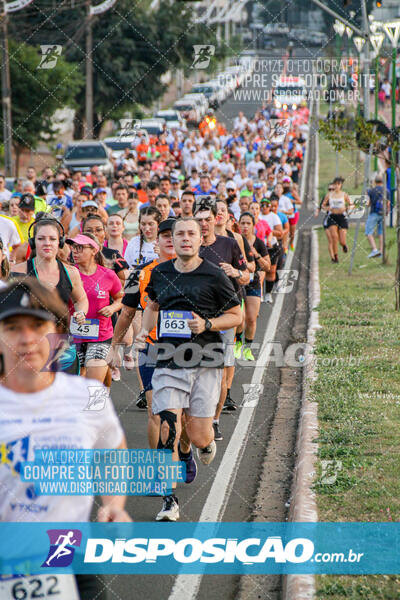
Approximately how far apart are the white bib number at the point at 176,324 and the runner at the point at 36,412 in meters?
3.00

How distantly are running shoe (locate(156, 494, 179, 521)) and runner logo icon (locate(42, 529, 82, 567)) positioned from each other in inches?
113

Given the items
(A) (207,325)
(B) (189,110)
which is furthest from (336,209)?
(B) (189,110)

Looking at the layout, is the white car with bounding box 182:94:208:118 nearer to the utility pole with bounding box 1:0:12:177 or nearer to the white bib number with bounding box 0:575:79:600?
the utility pole with bounding box 1:0:12:177

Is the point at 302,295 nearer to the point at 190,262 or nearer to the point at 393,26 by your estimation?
the point at 393,26

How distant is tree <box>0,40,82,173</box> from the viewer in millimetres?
38938

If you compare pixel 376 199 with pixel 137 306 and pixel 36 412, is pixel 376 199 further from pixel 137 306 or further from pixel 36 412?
pixel 36 412

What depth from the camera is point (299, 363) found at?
44.3ft

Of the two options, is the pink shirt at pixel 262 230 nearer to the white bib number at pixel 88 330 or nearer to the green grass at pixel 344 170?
the white bib number at pixel 88 330

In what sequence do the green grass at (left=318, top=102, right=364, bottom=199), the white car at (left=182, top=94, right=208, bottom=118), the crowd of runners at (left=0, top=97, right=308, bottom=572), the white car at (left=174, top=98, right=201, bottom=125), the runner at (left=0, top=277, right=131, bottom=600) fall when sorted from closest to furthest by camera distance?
1. the runner at (left=0, top=277, right=131, bottom=600)
2. the crowd of runners at (left=0, top=97, right=308, bottom=572)
3. the green grass at (left=318, top=102, right=364, bottom=199)
4. the white car at (left=174, top=98, right=201, bottom=125)
5. the white car at (left=182, top=94, right=208, bottom=118)

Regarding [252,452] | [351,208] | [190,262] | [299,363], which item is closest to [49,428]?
[190,262]

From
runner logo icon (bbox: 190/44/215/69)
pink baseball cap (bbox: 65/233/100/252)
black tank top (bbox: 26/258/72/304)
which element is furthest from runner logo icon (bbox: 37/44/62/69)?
black tank top (bbox: 26/258/72/304)

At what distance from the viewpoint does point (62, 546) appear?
14.3ft

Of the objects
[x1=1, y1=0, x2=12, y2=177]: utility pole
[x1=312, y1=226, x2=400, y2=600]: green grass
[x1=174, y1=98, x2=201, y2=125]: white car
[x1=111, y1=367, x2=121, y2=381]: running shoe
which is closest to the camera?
[x1=312, y1=226, x2=400, y2=600]: green grass

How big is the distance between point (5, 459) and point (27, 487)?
13 cm
